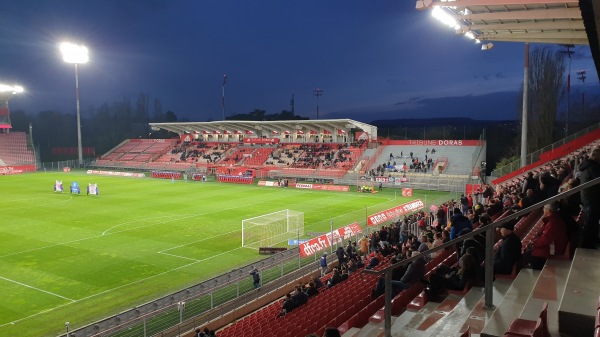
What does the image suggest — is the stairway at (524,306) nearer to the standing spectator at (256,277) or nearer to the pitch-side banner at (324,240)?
the standing spectator at (256,277)

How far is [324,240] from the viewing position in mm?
19234

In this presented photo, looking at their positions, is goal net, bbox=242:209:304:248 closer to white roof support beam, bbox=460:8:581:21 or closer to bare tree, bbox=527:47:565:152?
white roof support beam, bbox=460:8:581:21

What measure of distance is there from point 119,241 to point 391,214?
14.7m

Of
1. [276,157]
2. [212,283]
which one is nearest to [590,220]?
[212,283]

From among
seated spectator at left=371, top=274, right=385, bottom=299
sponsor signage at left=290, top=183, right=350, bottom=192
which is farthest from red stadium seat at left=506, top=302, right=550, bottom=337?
sponsor signage at left=290, top=183, right=350, bottom=192

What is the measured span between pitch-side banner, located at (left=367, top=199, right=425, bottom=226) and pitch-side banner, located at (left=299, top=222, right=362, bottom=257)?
2.16m

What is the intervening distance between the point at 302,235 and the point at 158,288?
9.33 metres

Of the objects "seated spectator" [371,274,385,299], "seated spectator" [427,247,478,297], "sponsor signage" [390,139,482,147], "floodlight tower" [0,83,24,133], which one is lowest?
"seated spectator" [371,274,385,299]

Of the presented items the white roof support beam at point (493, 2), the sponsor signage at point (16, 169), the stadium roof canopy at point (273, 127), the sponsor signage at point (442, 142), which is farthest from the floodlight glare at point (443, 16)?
the sponsor signage at point (16, 169)

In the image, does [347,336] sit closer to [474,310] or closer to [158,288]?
[474,310]

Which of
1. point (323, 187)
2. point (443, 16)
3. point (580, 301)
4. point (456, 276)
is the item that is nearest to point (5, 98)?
point (323, 187)

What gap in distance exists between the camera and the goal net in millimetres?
22844

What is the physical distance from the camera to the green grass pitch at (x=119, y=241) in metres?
15.3

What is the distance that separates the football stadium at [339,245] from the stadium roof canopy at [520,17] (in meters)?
0.07
